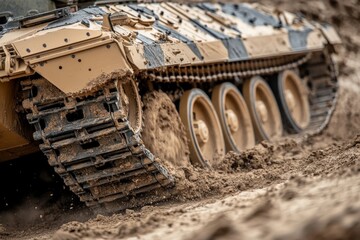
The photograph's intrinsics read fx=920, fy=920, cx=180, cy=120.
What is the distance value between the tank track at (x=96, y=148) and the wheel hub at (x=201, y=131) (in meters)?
1.56

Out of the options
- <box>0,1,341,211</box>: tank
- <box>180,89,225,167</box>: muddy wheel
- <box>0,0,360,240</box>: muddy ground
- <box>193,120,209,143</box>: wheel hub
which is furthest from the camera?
<box>193,120,209,143</box>: wheel hub

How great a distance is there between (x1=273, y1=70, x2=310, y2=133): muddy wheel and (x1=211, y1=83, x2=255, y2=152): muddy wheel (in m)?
1.61

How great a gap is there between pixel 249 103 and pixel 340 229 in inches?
334

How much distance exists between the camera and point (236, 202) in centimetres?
721

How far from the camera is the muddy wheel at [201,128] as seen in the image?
10156mm

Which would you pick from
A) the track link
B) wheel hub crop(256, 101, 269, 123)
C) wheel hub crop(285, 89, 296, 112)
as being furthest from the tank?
wheel hub crop(285, 89, 296, 112)

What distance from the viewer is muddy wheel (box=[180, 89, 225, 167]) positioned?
10.2 m

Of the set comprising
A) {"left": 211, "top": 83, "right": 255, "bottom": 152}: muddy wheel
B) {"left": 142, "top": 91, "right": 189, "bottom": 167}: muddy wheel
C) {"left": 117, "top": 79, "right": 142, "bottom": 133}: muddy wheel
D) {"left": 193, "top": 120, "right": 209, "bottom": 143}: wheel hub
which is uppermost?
{"left": 117, "top": 79, "right": 142, "bottom": 133}: muddy wheel

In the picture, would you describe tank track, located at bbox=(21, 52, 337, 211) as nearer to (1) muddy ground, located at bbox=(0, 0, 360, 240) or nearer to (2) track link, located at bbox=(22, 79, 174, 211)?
(2) track link, located at bbox=(22, 79, 174, 211)

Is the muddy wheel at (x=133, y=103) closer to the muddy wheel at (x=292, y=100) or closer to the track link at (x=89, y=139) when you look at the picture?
the track link at (x=89, y=139)

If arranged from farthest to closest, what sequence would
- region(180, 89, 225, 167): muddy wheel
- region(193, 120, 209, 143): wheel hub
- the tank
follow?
region(193, 120, 209, 143): wheel hub → region(180, 89, 225, 167): muddy wheel → the tank

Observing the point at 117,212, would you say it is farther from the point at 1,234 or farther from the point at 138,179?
the point at 1,234

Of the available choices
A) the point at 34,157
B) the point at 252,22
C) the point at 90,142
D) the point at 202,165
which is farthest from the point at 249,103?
the point at 90,142

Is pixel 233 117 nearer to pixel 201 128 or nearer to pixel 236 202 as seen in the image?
pixel 201 128
